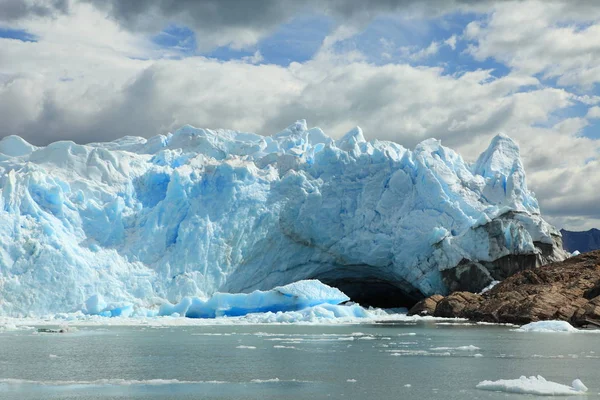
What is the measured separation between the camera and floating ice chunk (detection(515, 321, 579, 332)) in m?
18.3

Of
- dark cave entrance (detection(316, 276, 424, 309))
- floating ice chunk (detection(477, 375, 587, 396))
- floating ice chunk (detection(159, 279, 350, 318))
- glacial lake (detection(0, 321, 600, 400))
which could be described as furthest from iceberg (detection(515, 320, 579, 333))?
dark cave entrance (detection(316, 276, 424, 309))

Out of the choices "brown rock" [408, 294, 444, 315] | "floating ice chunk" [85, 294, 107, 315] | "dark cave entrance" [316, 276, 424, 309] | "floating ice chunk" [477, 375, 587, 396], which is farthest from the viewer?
"dark cave entrance" [316, 276, 424, 309]

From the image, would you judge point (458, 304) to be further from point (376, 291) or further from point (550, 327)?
point (376, 291)

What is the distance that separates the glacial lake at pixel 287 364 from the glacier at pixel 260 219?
9.32 metres

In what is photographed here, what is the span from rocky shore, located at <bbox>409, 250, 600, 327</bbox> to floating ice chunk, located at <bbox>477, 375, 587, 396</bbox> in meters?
12.0

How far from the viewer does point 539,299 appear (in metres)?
21.9

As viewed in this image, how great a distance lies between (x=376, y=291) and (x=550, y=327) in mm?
18544

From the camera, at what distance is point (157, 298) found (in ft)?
87.0

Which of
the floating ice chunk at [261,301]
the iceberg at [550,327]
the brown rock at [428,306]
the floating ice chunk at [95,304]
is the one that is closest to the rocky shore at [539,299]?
the brown rock at [428,306]

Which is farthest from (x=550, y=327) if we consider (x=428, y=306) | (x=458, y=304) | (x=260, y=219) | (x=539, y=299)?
(x=260, y=219)

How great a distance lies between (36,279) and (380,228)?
44.4 feet

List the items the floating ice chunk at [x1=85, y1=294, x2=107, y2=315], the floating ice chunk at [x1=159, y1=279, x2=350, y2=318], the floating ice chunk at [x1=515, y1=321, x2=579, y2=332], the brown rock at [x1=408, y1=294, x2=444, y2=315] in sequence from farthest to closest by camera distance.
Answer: the brown rock at [x1=408, y1=294, x2=444, y2=315] → the floating ice chunk at [x1=85, y1=294, x2=107, y2=315] → the floating ice chunk at [x1=159, y1=279, x2=350, y2=318] → the floating ice chunk at [x1=515, y1=321, x2=579, y2=332]

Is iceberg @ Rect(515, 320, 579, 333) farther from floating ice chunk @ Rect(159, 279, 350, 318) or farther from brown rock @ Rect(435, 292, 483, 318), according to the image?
floating ice chunk @ Rect(159, 279, 350, 318)

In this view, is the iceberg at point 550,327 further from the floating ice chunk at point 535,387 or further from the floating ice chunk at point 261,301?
the floating ice chunk at point 535,387
